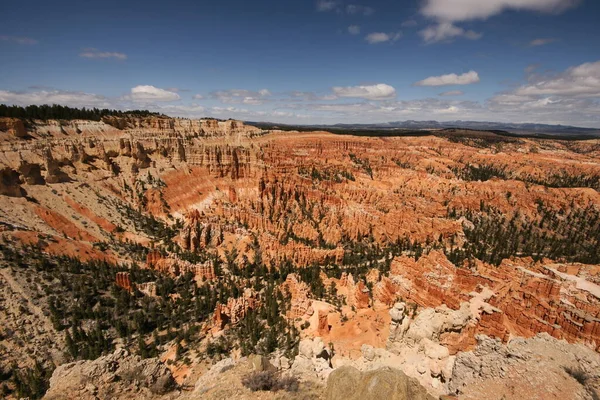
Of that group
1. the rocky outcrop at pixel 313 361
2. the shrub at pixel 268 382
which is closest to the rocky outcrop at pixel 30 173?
the rocky outcrop at pixel 313 361

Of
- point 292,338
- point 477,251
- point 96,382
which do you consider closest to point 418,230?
point 477,251

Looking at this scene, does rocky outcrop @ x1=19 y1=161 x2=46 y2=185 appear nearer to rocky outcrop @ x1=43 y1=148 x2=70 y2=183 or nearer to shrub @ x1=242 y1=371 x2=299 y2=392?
rocky outcrop @ x1=43 y1=148 x2=70 y2=183

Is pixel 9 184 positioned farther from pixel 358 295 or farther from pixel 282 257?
pixel 358 295

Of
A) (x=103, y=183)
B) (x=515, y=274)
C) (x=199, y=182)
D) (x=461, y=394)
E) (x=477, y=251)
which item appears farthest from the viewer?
(x=199, y=182)

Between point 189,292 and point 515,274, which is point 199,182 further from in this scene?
point 515,274

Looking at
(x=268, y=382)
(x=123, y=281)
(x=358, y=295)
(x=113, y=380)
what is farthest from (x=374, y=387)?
(x=123, y=281)

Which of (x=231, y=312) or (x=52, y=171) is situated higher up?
(x=52, y=171)

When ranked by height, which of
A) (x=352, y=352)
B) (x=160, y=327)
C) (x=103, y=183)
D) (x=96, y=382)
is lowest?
(x=160, y=327)

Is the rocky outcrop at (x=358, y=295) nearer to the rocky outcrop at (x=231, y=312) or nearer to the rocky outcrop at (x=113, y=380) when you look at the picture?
the rocky outcrop at (x=231, y=312)
